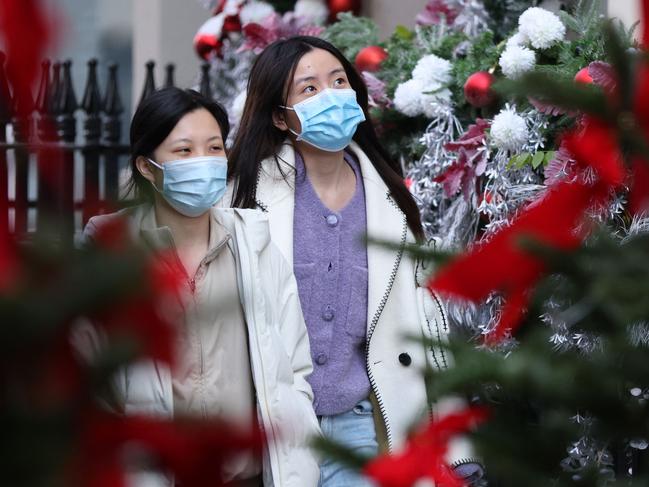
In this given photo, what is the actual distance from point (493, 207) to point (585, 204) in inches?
134

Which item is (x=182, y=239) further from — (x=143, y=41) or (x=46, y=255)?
(x=143, y=41)

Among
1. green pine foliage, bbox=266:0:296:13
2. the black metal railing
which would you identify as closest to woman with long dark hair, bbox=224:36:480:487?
the black metal railing

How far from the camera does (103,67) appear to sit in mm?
10078

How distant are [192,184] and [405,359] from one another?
0.89 meters

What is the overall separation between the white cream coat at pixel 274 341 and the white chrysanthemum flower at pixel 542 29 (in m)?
1.44

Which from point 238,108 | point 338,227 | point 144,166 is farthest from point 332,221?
point 238,108

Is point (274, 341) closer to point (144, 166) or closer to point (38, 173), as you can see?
point (144, 166)

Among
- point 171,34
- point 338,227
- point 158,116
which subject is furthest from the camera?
point 171,34

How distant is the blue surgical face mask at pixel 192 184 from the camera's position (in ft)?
11.7

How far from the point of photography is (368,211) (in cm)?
410

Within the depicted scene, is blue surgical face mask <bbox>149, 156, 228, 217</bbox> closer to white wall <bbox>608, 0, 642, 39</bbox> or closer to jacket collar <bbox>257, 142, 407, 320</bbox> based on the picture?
jacket collar <bbox>257, 142, 407, 320</bbox>

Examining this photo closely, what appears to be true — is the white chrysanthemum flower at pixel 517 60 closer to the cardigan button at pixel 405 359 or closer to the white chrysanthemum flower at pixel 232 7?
the cardigan button at pixel 405 359

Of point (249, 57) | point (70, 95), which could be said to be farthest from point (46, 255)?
point (70, 95)

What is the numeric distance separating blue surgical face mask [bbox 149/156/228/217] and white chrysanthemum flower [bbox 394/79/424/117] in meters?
1.52
